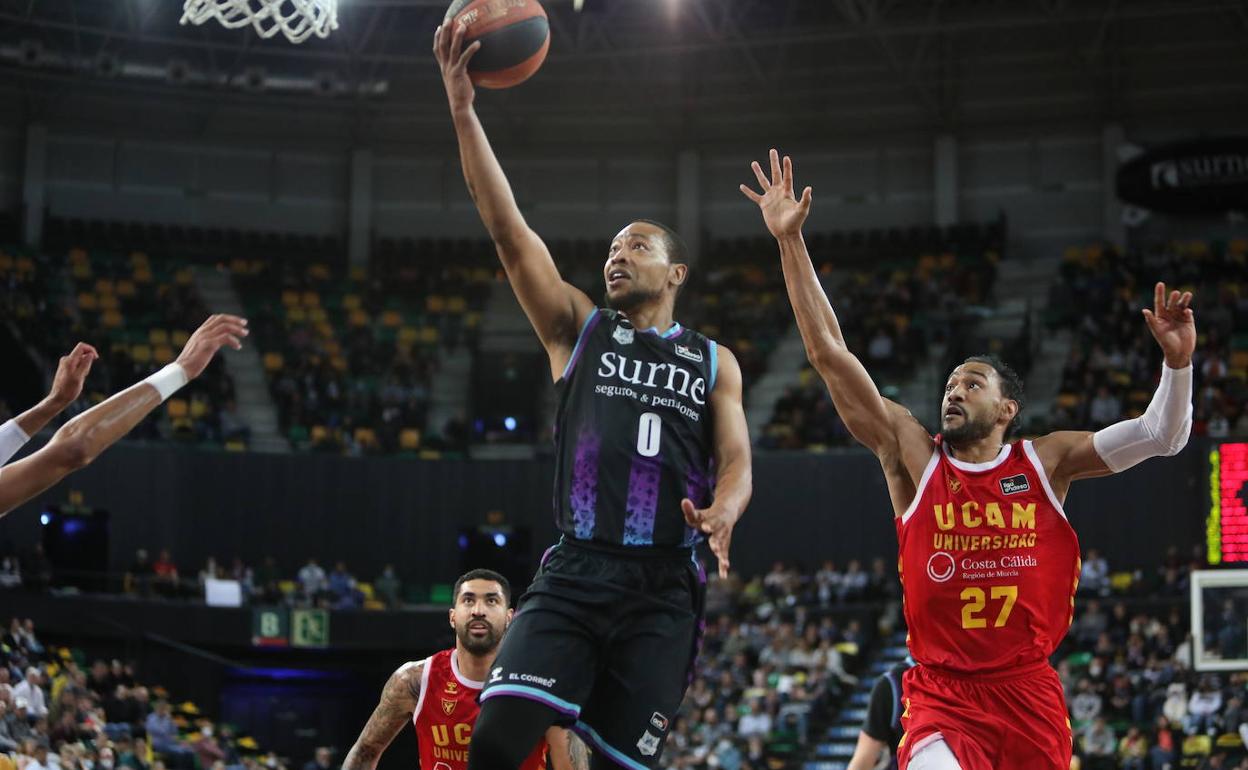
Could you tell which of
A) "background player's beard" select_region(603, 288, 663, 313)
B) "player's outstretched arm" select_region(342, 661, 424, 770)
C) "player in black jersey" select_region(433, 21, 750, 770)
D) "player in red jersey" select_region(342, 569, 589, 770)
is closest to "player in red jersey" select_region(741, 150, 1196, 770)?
"background player's beard" select_region(603, 288, 663, 313)

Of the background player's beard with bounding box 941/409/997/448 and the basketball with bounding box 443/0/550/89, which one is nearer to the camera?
the basketball with bounding box 443/0/550/89

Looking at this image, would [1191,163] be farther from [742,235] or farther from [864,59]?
[742,235]

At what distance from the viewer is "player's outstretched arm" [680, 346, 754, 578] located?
498 centimetres

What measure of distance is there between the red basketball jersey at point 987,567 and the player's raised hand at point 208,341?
2.78m

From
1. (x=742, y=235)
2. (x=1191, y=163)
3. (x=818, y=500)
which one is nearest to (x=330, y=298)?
(x=742, y=235)

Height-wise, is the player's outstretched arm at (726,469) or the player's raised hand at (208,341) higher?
the player's raised hand at (208,341)

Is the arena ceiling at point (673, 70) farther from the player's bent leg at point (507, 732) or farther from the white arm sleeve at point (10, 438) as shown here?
the player's bent leg at point (507, 732)

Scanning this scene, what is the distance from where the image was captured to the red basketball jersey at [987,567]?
6211mm

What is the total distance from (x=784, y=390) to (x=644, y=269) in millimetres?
23355

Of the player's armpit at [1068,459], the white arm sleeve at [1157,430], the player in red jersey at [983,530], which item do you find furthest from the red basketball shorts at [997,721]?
the white arm sleeve at [1157,430]

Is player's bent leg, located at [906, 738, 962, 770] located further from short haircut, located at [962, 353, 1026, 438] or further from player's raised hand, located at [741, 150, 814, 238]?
player's raised hand, located at [741, 150, 814, 238]

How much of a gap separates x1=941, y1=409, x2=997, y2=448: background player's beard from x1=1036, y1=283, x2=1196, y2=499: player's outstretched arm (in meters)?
0.24

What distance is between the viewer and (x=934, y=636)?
630 centimetres

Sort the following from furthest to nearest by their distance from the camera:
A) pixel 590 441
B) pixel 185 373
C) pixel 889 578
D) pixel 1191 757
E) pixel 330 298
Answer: pixel 330 298
pixel 889 578
pixel 1191 757
pixel 185 373
pixel 590 441
